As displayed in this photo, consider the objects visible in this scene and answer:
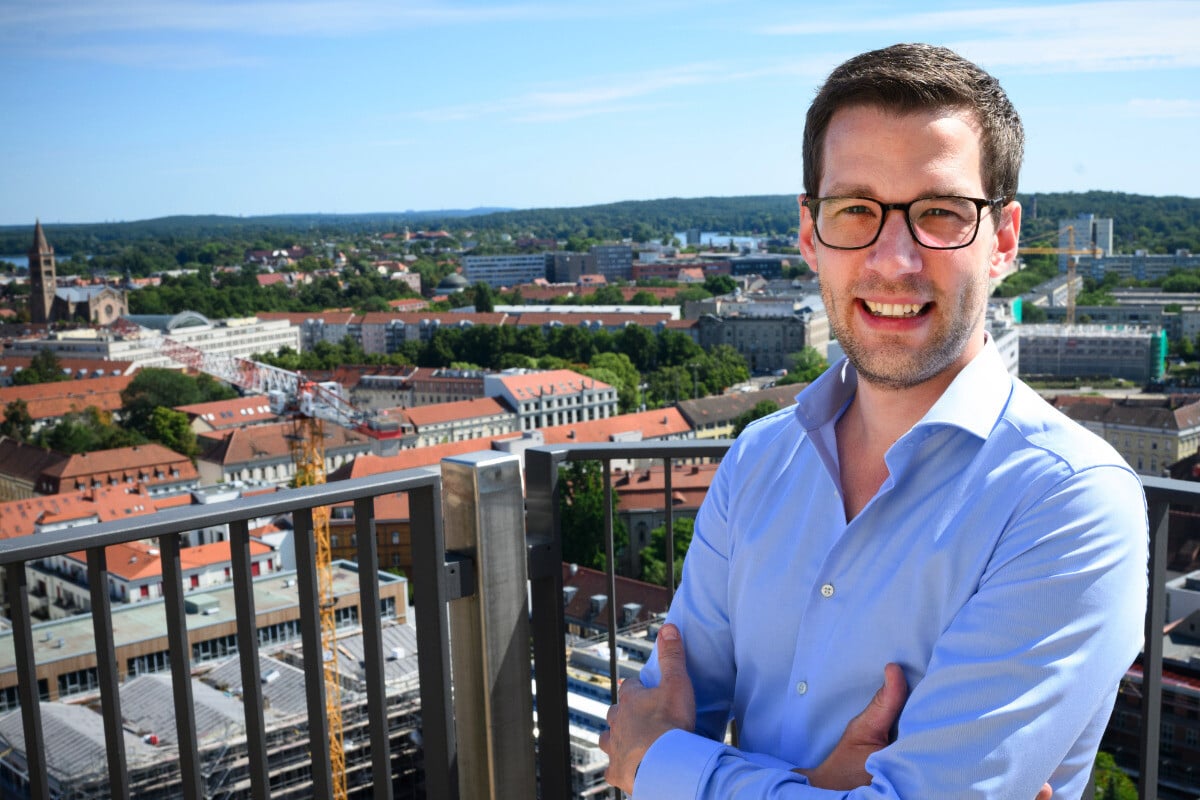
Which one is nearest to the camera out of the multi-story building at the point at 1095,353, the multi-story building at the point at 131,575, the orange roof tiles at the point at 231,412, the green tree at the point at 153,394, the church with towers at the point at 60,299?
the multi-story building at the point at 131,575

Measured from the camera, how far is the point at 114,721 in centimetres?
108

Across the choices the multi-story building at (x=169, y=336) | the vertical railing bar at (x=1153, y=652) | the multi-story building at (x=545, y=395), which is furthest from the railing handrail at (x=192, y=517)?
the multi-story building at (x=169, y=336)

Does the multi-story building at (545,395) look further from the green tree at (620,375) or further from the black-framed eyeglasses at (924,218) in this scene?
the black-framed eyeglasses at (924,218)

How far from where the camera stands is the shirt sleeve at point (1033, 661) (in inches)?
30.0

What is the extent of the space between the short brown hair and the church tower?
175ft

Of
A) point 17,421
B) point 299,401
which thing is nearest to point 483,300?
point 299,401

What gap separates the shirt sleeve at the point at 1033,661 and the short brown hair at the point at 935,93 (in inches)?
9.4

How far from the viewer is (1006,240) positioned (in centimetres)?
93

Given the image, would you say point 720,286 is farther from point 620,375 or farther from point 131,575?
point 131,575

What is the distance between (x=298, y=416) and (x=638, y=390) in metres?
12.0

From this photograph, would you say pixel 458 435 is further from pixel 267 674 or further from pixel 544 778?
pixel 544 778

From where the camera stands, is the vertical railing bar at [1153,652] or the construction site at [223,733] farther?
the construction site at [223,733]

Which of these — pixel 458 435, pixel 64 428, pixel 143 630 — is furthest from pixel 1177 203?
pixel 143 630

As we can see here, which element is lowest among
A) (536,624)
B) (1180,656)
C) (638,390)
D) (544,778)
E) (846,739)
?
(638,390)
